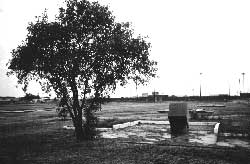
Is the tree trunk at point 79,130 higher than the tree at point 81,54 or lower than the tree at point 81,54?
lower

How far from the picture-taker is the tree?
17062 mm

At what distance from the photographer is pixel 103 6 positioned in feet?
58.6

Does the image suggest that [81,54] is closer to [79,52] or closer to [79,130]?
[79,52]

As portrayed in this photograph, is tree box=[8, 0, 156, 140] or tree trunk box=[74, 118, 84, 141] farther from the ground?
tree box=[8, 0, 156, 140]

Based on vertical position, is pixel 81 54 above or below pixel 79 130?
above

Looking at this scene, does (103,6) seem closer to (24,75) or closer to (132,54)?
(132,54)

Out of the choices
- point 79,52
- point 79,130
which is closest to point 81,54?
point 79,52

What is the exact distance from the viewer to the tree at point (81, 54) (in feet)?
56.0

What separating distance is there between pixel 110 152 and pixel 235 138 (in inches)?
331

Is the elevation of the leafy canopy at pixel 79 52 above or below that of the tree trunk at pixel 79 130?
above

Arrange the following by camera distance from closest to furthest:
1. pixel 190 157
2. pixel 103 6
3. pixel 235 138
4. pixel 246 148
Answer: pixel 190 157
pixel 246 148
pixel 235 138
pixel 103 6

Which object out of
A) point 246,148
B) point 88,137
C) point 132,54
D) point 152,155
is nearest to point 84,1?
point 132,54

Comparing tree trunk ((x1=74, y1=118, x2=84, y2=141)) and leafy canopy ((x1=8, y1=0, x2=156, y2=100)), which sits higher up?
leafy canopy ((x1=8, y1=0, x2=156, y2=100))

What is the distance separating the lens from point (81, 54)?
17.2 meters
